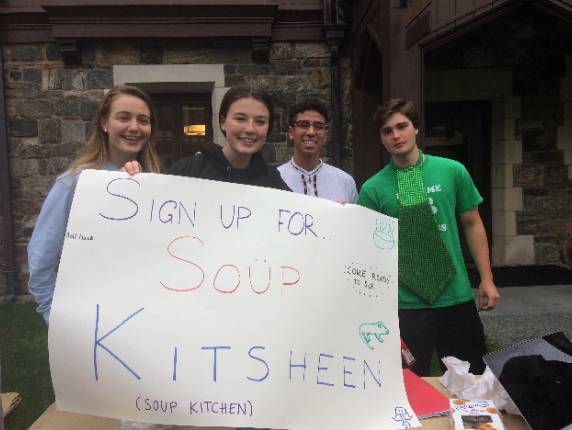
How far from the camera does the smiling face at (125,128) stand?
1.38m

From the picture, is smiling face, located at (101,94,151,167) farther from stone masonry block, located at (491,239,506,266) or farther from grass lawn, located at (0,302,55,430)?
stone masonry block, located at (491,239,506,266)

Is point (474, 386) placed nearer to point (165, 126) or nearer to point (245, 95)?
point (245, 95)

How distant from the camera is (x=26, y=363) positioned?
3.31 m

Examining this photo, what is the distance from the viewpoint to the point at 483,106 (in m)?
5.67

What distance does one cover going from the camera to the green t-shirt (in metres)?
1.82

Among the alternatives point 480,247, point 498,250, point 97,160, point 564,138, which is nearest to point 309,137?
point 480,247

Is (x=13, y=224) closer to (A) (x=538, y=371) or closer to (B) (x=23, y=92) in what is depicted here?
(B) (x=23, y=92)

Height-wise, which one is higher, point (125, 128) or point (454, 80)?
point (454, 80)

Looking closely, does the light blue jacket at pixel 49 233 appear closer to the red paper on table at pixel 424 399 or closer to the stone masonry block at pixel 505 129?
the red paper on table at pixel 424 399

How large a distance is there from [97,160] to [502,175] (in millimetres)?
5301

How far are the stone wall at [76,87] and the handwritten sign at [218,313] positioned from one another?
3803mm

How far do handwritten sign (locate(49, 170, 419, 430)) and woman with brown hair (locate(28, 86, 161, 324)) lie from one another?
19 cm

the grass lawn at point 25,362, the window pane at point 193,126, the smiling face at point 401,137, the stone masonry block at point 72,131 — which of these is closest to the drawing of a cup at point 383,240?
the smiling face at point 401,137

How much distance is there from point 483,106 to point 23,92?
5583 mm
